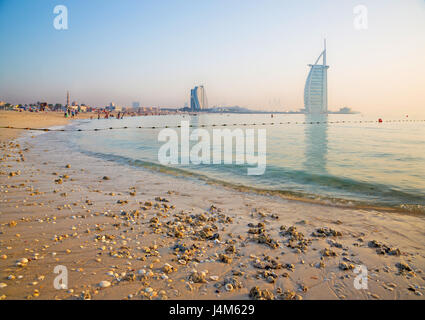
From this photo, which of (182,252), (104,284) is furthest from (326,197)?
(104,284)

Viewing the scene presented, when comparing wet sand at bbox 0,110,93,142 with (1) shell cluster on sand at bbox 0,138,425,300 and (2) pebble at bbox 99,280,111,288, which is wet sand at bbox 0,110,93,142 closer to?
(1) shell cluster on sand at bbox 0,138,425,300

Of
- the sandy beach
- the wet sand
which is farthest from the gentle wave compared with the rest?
the wet sand

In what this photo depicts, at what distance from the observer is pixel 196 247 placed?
582cm

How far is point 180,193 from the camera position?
434 inches

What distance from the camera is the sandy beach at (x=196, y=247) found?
4.40 m

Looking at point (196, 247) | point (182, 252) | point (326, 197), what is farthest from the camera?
point (326, 197)

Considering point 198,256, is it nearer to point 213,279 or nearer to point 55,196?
point 213,279

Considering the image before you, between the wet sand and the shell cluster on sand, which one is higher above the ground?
the wet sand

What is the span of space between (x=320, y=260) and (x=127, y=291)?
13.0 feet

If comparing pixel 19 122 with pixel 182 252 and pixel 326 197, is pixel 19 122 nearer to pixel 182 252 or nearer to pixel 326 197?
pixel 326 197

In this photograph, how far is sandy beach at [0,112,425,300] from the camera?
4402 mm

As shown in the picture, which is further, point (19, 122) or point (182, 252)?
point (19, 122)
